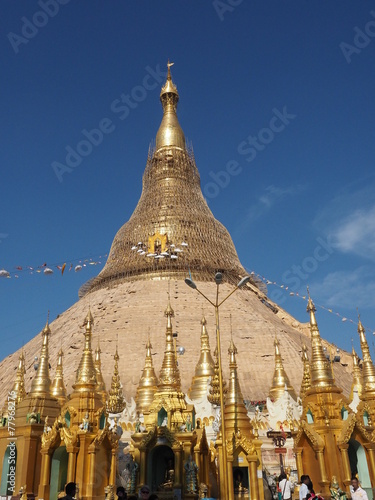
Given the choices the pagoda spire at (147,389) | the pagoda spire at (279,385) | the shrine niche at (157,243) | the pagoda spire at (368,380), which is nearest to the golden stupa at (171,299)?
the shrine niche at (157,243)

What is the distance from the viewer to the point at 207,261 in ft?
176

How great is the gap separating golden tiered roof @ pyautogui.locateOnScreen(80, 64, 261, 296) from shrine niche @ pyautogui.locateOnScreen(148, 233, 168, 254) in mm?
21

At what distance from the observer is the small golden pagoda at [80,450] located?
18297 mm

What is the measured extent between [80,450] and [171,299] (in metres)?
28.5

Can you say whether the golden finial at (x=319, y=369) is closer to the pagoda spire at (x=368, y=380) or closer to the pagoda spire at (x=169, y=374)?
the pagoda spire at (x=368, y=380)

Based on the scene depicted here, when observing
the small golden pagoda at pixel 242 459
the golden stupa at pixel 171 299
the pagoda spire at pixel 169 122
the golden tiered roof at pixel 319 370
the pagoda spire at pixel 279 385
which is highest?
the pagoda spire at pixel 169 122

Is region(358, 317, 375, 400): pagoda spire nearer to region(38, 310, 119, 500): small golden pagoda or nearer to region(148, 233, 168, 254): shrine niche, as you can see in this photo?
region(38, 310, 119, 500): small golden pagoda

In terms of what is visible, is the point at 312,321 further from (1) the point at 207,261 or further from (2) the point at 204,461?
(1) the point at 207,261

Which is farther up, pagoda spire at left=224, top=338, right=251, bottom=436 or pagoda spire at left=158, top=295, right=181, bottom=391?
pagoda spire at left=158, top=295, right=181, bottom=391

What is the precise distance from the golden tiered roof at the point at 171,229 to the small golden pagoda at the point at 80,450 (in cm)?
3188

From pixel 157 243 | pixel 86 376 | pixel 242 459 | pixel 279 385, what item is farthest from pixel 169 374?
pixel 157 243

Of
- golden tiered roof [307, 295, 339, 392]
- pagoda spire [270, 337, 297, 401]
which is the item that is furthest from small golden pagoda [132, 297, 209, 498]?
pagoda spire [270, 337, 297, 401]

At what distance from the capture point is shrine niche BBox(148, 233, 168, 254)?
177ft

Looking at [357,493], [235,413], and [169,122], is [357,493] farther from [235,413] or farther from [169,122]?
[169,122]
